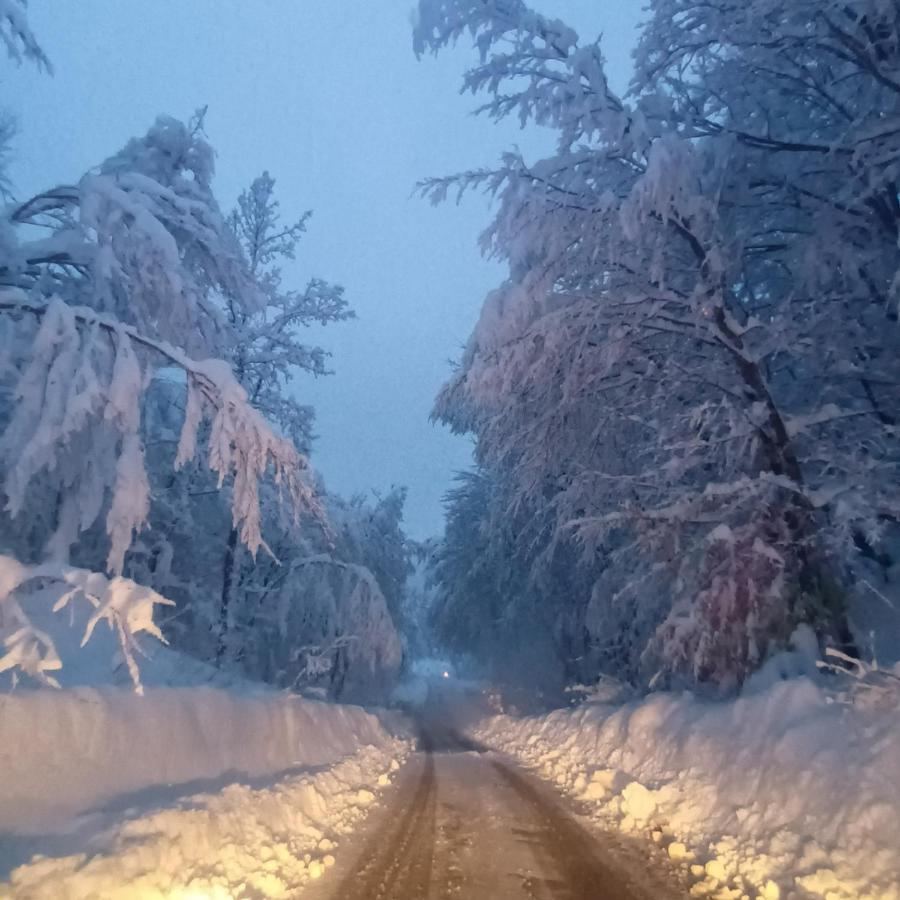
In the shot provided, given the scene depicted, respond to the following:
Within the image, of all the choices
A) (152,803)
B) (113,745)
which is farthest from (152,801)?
(113,745)

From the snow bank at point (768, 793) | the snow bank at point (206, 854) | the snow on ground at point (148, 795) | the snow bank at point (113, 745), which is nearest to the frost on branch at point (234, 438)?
the snow on ground at point (148, 795)

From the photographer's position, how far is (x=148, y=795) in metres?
6.71

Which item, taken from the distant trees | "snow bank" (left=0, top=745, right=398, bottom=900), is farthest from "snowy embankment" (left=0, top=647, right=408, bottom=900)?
the distant trees

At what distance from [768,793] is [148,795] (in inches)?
222

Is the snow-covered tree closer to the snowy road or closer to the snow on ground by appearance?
the snow on ground

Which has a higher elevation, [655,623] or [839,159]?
[839,159]

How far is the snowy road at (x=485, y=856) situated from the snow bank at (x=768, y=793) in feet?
1.76

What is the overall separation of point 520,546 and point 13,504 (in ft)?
57.2

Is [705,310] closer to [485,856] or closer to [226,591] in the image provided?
[485,856]

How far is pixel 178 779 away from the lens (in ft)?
24.8

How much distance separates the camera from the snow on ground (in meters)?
4.89

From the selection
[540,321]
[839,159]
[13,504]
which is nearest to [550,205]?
[540,321]

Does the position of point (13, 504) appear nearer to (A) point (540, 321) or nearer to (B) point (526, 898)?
(B) point (526, 898)

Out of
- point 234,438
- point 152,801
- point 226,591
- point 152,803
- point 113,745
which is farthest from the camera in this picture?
point 226,591
